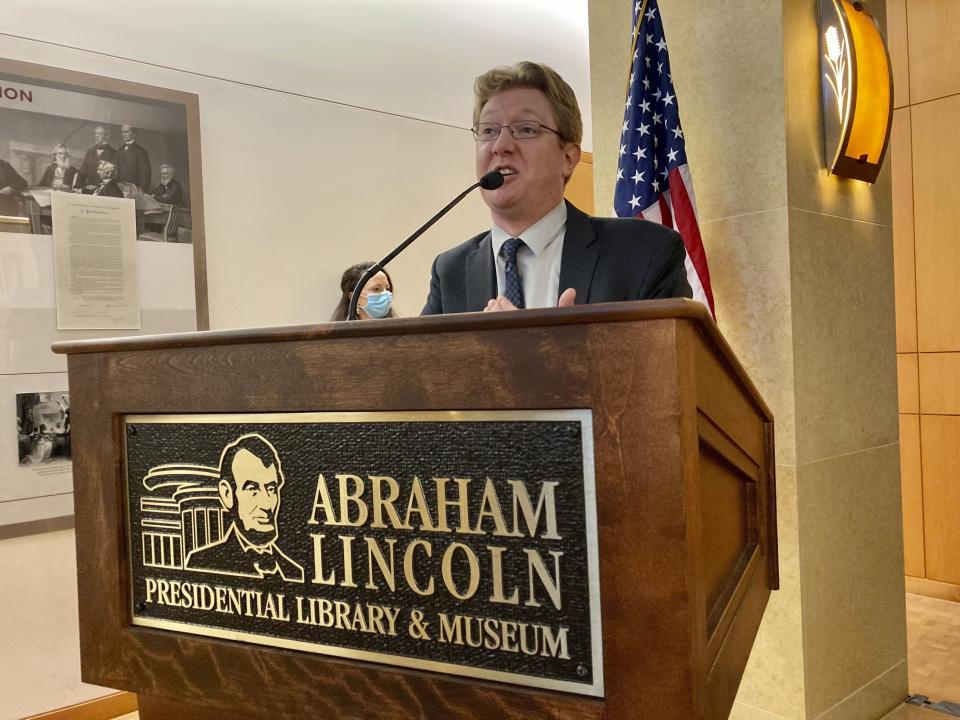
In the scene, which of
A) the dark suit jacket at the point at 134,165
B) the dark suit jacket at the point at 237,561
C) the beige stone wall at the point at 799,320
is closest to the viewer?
the dark suit jacket at the point at 237,561

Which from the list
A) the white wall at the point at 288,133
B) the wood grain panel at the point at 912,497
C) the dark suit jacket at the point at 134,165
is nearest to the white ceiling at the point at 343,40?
the white wall at the point at 288,133

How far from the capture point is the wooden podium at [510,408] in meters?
0.88

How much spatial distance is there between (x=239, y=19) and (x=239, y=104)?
39cm

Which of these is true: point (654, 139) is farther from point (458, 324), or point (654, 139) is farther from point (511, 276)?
point (458, 324)

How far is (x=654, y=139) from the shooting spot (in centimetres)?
275

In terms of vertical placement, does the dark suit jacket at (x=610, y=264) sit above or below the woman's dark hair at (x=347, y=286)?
below

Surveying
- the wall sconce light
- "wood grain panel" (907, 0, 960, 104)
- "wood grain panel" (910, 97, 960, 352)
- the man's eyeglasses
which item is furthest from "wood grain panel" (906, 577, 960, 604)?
the man's eyeglasses

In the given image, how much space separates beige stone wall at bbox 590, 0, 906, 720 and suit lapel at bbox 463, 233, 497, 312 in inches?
45.3

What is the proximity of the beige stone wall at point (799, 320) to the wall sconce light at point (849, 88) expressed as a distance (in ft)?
0.14

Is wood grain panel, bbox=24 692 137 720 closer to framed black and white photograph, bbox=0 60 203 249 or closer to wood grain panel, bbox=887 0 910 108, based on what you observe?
framed black and white photograph, bbox=0 60 203 249

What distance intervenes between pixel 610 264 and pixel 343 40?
3213mm

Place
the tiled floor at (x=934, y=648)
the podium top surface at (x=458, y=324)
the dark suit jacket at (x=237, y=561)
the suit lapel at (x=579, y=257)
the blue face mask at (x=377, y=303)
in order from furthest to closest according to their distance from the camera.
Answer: the blue face mask at (x=377, y=303) → the tiled floor at (x=934, y=648) → the suit lapel at (x=579, y=257) → the dark suit jacket at (x=237, y=561) → the podium top surface at (x=458, y=324)

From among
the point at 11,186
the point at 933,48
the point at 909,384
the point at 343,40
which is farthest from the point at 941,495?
the point at 11,186

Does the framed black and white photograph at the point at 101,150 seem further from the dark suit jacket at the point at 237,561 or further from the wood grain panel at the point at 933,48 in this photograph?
the wood grain panel at the point at 933,48
